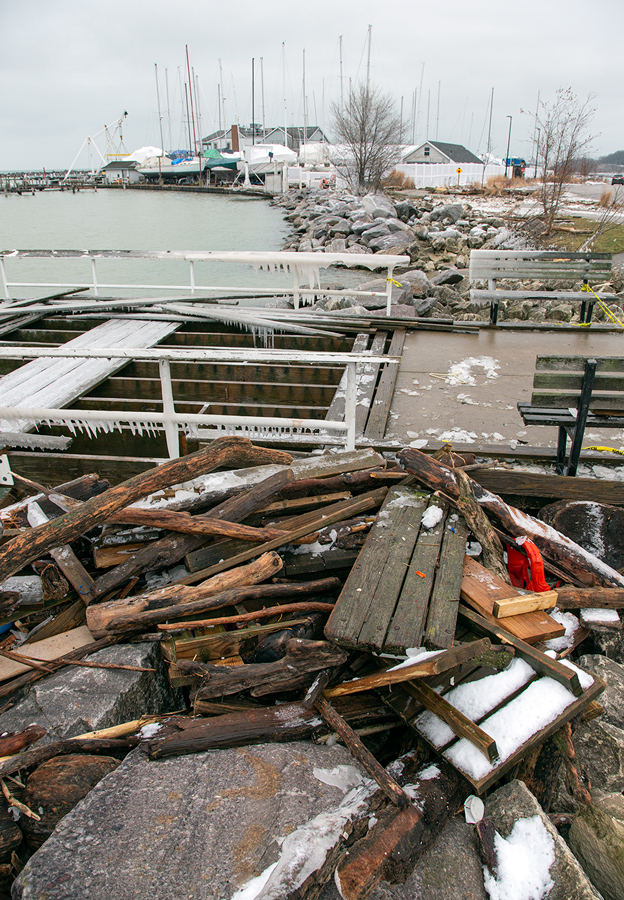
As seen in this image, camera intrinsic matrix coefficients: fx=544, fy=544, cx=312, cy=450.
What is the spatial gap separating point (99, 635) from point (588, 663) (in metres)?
2.51

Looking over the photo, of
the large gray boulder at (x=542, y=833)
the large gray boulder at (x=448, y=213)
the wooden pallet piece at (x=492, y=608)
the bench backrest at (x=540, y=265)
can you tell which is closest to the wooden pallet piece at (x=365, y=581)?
the wooden pallet piece at (x=492, y=608)

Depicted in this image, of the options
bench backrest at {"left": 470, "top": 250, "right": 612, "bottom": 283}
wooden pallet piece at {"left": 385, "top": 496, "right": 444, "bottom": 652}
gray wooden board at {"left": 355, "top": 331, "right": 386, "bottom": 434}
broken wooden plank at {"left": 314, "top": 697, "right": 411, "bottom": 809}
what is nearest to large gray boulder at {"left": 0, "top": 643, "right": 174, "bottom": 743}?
broken wooden plank at {"left": 314, "top": 697, "right": 411, "bottom": 809}

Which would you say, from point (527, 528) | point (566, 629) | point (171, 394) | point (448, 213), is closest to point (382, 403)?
point (171, 394)

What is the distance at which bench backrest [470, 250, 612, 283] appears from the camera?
8094mm

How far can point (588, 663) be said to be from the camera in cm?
288

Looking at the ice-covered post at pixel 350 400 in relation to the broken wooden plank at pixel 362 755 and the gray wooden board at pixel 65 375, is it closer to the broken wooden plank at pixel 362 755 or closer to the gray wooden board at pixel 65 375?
the broken wooden plank at pixel 362 755

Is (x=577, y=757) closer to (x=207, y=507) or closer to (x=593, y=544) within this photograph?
(x=593, y=544)

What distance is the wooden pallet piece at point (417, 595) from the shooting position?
7.72 feet

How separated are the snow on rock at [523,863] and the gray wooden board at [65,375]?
4.40m

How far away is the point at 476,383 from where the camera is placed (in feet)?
19.5

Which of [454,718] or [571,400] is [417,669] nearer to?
[454,718]

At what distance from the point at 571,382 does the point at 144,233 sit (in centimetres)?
3481

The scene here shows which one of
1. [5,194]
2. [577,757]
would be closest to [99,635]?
[577,757]

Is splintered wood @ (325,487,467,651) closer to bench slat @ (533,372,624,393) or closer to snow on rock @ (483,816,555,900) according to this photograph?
snow on rock @ (483,816,555,900)
